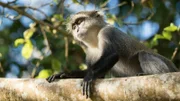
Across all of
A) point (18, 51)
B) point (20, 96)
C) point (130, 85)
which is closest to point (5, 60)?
point (18, 51)

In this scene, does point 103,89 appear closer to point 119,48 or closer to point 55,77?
point 55,77

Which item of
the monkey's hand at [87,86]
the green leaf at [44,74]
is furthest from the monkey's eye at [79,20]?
the monkey's hand at [87,86]

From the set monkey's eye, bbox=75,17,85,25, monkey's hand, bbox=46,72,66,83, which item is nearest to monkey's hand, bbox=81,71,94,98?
monkey's hand, bbox=46,72,66,83

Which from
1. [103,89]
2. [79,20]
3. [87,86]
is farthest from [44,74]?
[103,89]

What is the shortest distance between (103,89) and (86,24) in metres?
2.45

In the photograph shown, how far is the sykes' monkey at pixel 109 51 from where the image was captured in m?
5.16

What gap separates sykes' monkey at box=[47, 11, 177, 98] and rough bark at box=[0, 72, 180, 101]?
2.28ft

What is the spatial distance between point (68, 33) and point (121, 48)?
113cm

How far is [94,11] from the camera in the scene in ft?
20.9

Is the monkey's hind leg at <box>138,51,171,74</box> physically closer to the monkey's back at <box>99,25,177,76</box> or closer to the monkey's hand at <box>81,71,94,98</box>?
the monkey's back at <box>99,25,177,76</box>

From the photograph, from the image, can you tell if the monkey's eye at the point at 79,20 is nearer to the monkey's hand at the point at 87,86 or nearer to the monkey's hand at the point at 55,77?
the monkey's hand at the point at 55,77

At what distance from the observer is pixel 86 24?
6.13 metres

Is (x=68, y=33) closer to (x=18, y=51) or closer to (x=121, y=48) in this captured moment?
(x=121, y=48)

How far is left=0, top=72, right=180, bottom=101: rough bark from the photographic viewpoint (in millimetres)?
3354
